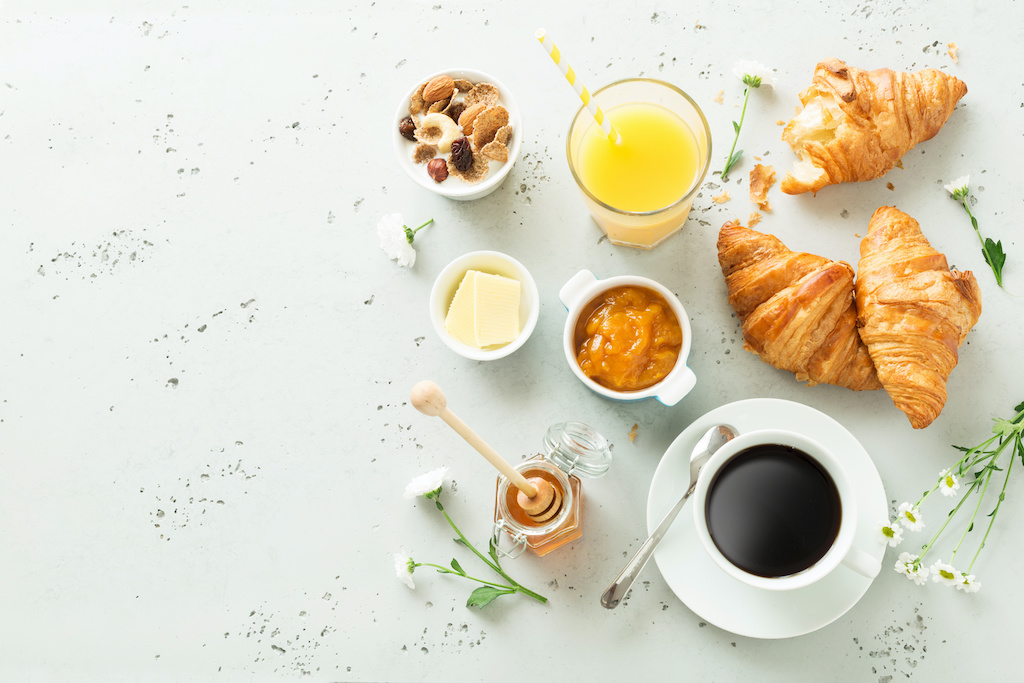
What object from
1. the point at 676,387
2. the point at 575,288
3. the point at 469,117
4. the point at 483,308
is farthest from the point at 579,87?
the point at 676,387

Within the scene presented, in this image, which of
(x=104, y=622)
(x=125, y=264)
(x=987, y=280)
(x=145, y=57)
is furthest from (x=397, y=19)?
(x=104, y=622)

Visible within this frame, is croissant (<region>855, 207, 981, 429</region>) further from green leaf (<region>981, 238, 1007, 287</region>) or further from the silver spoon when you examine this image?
the silver spoon

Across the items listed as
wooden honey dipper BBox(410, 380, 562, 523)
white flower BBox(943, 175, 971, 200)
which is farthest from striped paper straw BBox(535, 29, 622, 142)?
white flower BBox(943, 175, 971, 200)

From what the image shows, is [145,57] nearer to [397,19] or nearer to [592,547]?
[397,19]

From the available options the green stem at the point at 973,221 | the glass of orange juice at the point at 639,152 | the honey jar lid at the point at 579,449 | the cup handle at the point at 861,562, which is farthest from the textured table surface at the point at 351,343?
the cup handle at the point at 861,562

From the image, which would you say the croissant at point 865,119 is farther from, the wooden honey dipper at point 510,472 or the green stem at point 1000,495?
the wooden honey dipper at point 510,472
